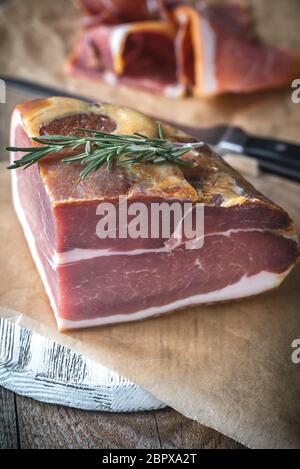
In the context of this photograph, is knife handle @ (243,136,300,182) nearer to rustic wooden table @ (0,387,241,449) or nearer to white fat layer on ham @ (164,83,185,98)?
white fat layer on ham @ (164,83,185,98)

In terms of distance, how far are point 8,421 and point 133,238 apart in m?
0.68

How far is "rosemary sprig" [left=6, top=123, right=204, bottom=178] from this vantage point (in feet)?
6.46

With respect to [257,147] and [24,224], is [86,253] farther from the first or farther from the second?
[257,147]

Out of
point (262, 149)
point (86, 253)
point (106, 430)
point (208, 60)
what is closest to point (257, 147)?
point (262, 149)

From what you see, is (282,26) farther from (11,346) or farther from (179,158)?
(11,346)

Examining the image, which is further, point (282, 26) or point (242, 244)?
point (282, 26)

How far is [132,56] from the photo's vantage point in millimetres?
3742

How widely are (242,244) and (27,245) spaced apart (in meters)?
0.82

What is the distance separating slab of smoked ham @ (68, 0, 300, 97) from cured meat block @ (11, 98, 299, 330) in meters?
1.42

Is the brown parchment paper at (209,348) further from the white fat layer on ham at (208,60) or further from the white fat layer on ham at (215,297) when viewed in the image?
the white fat layer on ham at (208,60)

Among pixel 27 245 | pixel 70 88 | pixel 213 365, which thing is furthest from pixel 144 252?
pixel 70 88

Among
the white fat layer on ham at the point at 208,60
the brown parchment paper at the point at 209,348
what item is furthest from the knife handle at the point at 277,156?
the white fat layer on ham at the point at 208,60
